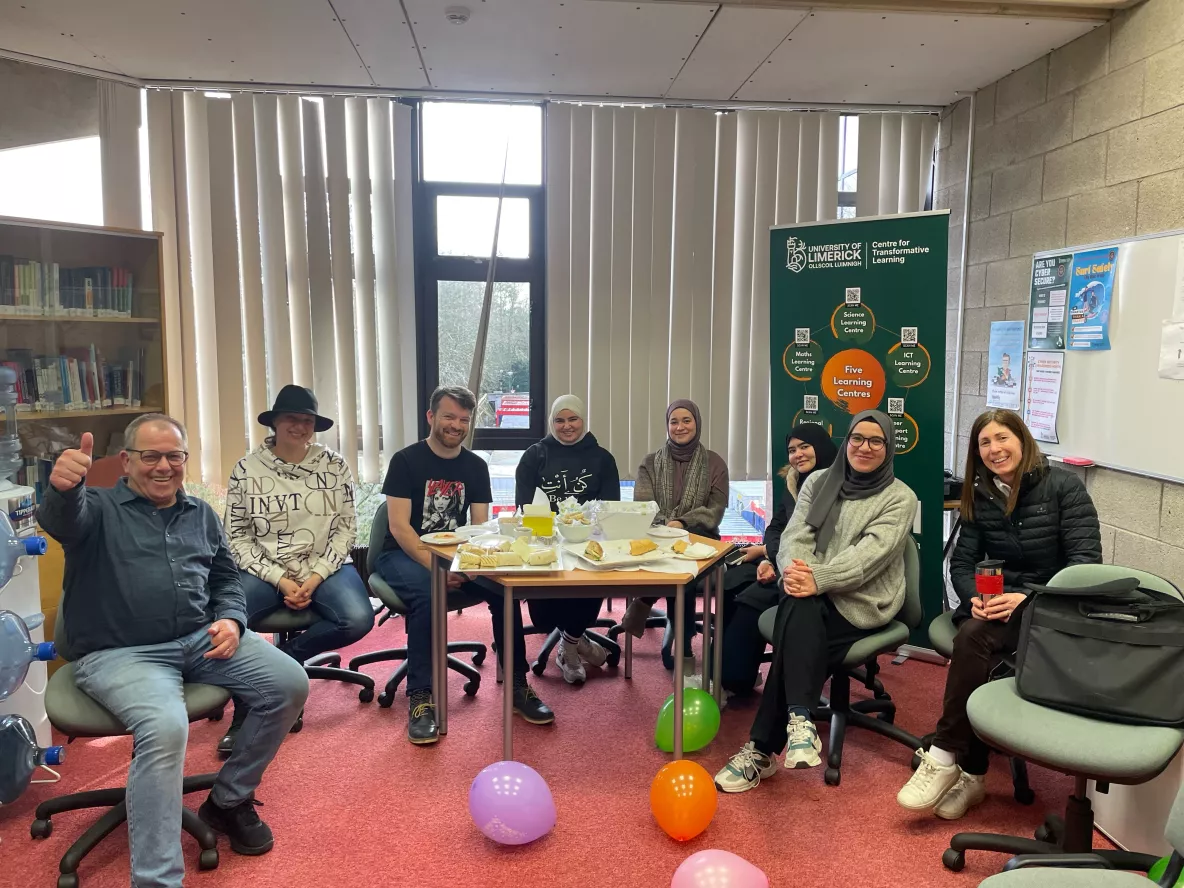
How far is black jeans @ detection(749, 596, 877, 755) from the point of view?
2506mm

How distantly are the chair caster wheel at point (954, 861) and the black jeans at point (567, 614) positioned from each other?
1544 mm

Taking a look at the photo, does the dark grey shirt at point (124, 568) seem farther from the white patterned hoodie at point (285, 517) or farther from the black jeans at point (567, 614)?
the black jeans at point (567, 614)

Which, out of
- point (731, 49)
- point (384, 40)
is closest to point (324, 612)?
point (384, 40)

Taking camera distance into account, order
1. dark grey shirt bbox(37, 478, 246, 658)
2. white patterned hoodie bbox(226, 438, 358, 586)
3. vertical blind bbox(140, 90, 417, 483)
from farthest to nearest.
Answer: vertical blind bbox(140, 90, 417, 483) → white patterned hoodie bbox(226, 438, 358, 586) → dark grey shirt bbox(37, 478, 246, 658)

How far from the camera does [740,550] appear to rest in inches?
120

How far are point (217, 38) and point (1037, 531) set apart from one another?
358 cm

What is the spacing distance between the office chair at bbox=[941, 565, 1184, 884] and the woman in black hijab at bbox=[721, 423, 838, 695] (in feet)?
3.08

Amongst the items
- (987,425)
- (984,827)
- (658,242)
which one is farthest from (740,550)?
(658,242)

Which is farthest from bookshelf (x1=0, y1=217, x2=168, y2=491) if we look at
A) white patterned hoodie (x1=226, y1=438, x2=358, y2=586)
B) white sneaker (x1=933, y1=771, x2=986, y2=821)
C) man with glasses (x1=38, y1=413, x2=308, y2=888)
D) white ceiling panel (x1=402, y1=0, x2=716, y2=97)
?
white sneaker (x1=933, y1=771, x2=986, y2=821)

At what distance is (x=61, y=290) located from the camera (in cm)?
332

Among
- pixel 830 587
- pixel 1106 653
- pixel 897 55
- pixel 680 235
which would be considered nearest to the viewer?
pixel 1106 653

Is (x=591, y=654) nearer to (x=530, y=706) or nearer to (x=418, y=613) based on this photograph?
(x=530, y=706)

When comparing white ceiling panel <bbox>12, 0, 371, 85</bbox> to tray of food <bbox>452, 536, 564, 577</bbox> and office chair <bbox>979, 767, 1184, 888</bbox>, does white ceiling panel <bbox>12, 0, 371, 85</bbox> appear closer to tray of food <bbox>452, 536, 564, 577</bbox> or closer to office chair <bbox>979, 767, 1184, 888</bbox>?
tray of food <bbox>452, 536, 564, 577</bbox>

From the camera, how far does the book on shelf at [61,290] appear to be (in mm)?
3182
